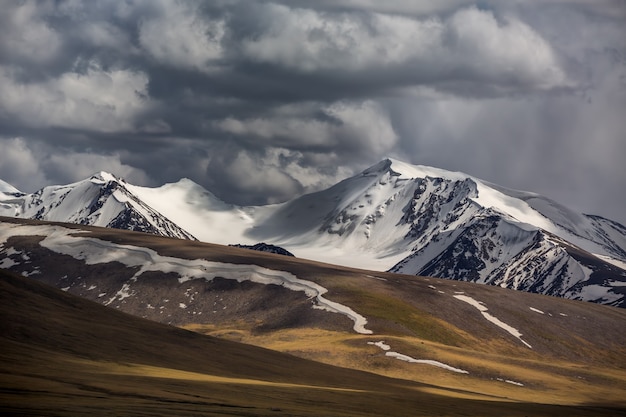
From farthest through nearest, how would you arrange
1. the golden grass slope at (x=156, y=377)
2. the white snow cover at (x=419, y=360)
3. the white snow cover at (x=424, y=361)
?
the white snow cover at (x=419, y=360) → the white snow cover at (x=424, y=361) → the golden grass slope at (x=156, y=377)

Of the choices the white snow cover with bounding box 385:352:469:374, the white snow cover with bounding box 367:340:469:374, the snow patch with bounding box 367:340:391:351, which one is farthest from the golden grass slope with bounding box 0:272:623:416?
the snow patch with bounding box 367:340:391:351

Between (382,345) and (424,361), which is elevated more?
(382,345)

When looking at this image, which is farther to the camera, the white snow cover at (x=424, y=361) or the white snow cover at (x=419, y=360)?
the white snow cover at (x=419, y=360)

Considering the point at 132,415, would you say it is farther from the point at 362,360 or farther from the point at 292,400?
the point at 362,360

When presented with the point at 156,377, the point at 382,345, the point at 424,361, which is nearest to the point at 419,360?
the point at 424,361

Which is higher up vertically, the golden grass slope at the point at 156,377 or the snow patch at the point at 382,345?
the snow patch at the point at 382,345

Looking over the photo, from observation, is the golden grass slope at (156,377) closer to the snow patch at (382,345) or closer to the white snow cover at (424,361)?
the white snow cover at (424,361)

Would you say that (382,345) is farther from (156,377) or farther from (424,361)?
(156,377)

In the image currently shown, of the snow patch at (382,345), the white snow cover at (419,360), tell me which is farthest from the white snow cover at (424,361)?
the snow patch at (382,345)

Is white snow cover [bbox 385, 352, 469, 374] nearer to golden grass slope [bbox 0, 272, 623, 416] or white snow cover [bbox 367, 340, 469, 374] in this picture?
white snow cover [bbox 367, 340, 469, 374]

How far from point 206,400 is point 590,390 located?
102915 millimetres

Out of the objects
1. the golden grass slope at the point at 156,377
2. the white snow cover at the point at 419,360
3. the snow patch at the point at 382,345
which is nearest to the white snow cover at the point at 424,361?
the white snow cover at the point at 419,360

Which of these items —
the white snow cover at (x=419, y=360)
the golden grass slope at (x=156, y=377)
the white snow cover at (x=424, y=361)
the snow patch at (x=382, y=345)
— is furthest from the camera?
the snow patch at (x=382, y=345)

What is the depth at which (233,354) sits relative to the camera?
13675 cm
